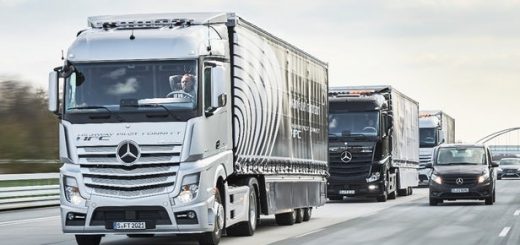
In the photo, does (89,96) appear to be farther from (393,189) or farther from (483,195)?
(393,189)

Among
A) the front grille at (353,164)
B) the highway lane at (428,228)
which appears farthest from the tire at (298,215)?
the front grille at (353,164)

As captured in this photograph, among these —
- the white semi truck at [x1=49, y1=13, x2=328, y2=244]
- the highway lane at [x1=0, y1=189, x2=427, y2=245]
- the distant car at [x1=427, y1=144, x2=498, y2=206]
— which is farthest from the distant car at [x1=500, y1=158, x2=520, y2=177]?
the white semi truck at [x1=49, y1=13, x2=328, y2=244]

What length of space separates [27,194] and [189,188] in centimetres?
1698

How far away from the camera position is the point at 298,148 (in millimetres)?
21828

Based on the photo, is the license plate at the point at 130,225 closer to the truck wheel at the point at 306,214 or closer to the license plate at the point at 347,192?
the truck wheel at the point at 306,214

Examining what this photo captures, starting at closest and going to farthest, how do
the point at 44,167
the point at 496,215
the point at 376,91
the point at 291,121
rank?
the point at 291,121
the point at 496,215
the point at 376,91
the point at 44,167

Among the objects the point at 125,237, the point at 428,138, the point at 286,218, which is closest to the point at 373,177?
the point at 286,218

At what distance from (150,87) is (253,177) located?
3750 millimetres

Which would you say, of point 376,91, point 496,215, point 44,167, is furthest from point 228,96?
point 44,167

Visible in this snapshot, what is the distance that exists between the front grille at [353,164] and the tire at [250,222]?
48.5ft

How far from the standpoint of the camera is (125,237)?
19766 mm

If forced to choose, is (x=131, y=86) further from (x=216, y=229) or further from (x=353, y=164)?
(x=353, y=164)

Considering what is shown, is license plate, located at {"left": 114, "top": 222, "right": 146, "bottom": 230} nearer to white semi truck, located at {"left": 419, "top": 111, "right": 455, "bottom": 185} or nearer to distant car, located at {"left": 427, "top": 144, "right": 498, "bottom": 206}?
distant car, located at {"left": 427, "top": 144, "right": 498, "bottom": 206}

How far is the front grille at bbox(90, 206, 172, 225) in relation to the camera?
15188 millimetres
